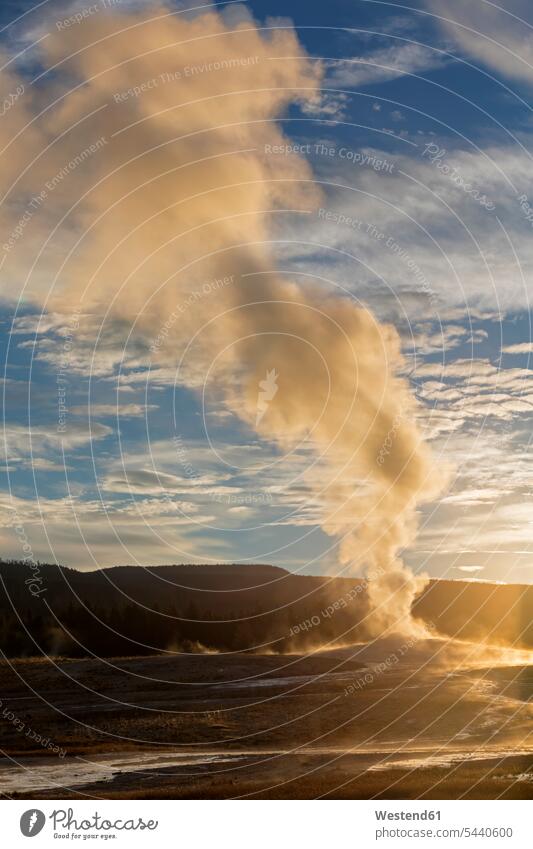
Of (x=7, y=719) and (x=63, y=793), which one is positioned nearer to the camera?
(x=63, y=793)

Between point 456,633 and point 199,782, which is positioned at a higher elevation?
point 456,633

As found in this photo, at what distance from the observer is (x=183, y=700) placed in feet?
253

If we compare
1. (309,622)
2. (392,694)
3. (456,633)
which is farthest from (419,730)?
(309,622)

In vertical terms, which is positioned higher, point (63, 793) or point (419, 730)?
point (419, 730)

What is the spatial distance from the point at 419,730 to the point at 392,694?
12.1 metres

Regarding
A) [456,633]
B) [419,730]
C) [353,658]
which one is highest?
[456,633]

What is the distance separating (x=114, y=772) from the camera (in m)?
51.9
